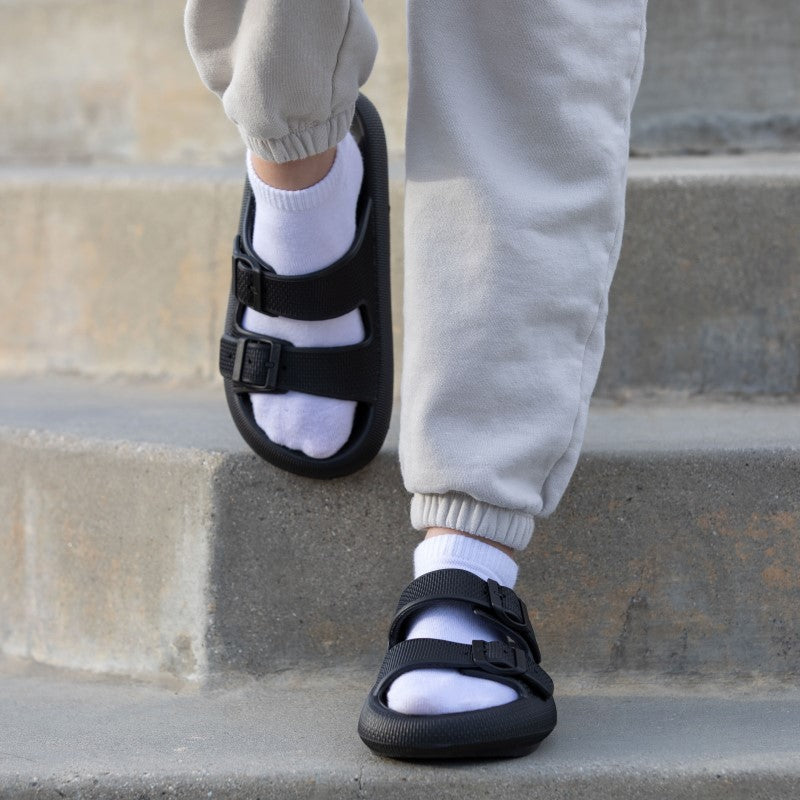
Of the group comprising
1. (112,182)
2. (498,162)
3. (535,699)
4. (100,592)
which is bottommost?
(100,592)

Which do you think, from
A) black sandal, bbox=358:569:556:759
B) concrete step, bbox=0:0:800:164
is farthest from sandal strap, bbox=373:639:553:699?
concrete step, bbox=0:0:800:164

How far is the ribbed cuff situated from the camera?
691 millimetres

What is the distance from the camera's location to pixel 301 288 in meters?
0.81

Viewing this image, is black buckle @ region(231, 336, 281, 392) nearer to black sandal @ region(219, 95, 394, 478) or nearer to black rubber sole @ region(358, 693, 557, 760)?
black sandal @ region(219, 95, 394, 478)

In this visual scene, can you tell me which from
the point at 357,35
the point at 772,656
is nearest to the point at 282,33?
the point at 357,35

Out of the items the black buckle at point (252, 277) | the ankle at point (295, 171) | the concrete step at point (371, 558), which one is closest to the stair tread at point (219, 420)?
the concrete step at point (371, 558)

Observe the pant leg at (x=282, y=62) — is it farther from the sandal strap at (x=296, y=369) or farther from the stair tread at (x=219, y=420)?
the stair tread at (x=219, y=420)

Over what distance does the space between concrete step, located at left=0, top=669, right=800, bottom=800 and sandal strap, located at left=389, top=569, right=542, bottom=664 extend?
8 cm

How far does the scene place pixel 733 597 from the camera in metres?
0.84

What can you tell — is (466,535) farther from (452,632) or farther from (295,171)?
(295,171)

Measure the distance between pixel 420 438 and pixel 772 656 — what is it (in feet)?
1.20

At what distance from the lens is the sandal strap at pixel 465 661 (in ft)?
2.19

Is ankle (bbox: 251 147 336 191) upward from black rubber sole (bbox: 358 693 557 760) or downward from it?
upward

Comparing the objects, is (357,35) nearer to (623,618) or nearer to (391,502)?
(391,502)
